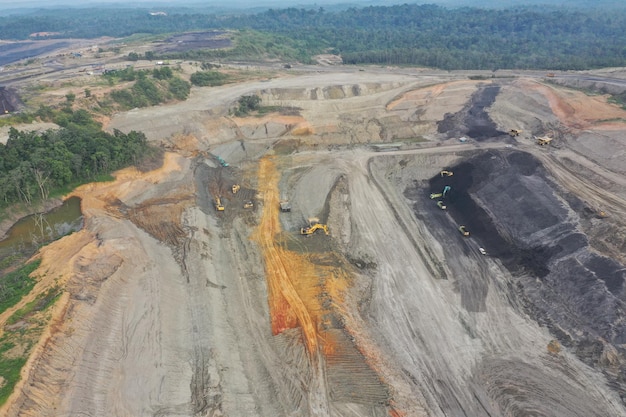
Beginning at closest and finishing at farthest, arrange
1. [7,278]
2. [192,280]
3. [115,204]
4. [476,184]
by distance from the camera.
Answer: [7,278] < [192,280] < [115,204] < [476,184]

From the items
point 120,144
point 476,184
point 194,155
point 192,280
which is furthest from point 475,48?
point 192,280

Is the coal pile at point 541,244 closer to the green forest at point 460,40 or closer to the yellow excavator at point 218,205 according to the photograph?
the yellow excavator at point 218,205

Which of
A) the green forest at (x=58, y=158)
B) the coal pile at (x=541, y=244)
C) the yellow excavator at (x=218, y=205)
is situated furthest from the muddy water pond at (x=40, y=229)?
the coal pile at (x=541, y=244)

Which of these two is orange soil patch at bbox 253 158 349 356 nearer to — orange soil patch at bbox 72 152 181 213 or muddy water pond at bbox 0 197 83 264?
orange soil patch at bbox 72 152 181 213

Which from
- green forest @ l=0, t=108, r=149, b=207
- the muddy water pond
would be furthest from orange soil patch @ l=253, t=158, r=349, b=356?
green forest @ l=0, t=108, r=149, b=207

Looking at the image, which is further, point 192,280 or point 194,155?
point 194,155

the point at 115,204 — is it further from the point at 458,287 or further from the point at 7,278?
the point at 458,287
